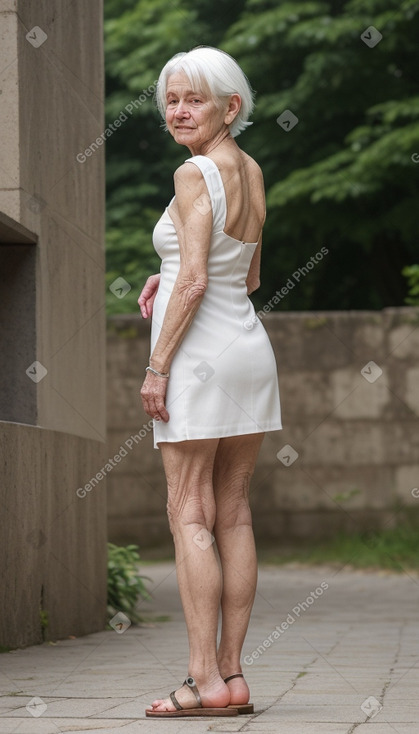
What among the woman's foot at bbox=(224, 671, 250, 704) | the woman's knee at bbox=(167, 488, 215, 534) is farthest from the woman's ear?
the woman's foot at bbox=(224, 671, 250, 704)

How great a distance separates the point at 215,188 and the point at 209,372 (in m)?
0.57

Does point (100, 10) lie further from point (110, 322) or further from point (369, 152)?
point (369, 152)

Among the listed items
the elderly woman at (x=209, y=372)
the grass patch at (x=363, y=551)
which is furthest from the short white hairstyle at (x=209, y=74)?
the grass patch at (x=363, y=551)

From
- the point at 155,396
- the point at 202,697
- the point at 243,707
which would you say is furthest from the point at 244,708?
the point at 155,396

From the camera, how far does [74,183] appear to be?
7125mm

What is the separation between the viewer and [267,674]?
5105 mm

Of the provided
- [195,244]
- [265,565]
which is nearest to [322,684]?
[195,244]

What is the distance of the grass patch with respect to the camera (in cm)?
1189

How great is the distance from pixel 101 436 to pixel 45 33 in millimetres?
2442

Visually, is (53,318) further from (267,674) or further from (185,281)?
(185,281)

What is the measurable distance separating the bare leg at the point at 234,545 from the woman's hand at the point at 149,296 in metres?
0.51

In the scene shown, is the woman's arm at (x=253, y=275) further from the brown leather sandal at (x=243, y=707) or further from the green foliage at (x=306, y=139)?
the green foliage at (x=306, y=139)

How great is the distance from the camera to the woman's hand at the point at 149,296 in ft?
14.0

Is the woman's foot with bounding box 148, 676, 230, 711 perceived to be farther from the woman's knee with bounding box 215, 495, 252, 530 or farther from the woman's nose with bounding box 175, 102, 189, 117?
the woman's nose with bounding box 175, 102, 189, 117
